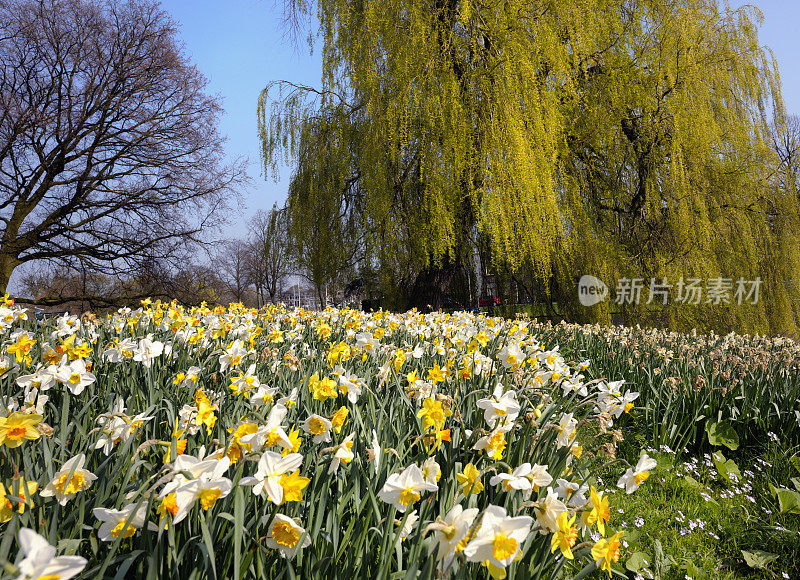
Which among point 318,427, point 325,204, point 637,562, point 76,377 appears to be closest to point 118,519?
point 318,427

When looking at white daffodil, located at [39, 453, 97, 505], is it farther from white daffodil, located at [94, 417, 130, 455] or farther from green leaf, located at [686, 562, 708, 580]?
green leaf, located at [686, 562, 708, 580]

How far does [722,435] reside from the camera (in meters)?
2.60

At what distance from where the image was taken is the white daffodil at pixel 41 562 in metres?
0.48

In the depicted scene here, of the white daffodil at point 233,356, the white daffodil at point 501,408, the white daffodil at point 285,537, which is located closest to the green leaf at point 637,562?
the white daffodil at point 501,408

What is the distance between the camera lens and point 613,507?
192 centimetres

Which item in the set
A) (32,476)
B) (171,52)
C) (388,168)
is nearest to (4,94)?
(171,52)

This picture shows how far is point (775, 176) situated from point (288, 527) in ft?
27.7

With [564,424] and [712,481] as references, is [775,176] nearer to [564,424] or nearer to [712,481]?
[712,481]

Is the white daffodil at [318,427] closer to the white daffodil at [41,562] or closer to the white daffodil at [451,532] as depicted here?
the white daffodil at [451,532]

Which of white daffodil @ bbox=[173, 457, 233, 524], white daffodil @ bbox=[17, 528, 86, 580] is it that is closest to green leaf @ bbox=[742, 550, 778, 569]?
white daffodil @ bbox=[173, 457, 233, 524]

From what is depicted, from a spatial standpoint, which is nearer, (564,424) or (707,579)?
(564,424)

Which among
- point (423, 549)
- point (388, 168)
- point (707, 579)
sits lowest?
point (707, 579)

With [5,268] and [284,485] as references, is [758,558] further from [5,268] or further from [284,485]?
[5,268]

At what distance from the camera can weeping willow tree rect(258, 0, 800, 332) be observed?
548 cm
